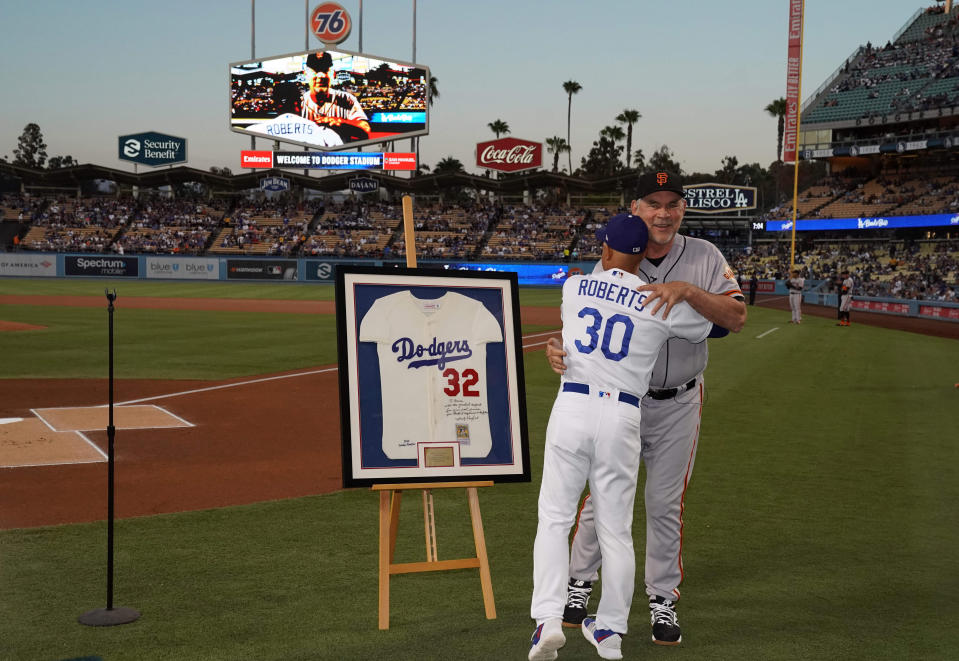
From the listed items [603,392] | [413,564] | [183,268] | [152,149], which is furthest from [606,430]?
[152,149]

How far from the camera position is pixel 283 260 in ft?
187

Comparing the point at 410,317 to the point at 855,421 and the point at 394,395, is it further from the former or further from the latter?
the point at 855,421

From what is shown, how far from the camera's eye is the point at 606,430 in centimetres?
403

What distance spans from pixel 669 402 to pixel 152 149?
2840 inches

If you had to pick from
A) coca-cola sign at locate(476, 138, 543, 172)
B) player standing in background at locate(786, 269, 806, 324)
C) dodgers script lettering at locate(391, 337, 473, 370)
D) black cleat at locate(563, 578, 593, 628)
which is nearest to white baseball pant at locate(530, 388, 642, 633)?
black cleat at locate(563, 578, 593, 628)

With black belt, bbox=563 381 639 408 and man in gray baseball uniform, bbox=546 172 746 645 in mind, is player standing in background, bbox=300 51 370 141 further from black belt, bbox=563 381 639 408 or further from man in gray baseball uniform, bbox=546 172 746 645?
black belt, bbox=563 381 639 408

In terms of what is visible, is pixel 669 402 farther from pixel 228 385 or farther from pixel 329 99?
pixel 329 99

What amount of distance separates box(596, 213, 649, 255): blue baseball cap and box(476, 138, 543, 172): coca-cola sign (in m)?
62.6

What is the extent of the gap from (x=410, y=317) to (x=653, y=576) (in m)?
2.08

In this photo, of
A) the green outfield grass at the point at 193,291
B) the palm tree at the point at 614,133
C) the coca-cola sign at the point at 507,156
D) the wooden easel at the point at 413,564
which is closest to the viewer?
the wooden easel at the point at 413,564

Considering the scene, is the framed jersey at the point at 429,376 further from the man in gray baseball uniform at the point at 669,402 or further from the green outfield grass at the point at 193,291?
the green outfield grass at the point at 193,291

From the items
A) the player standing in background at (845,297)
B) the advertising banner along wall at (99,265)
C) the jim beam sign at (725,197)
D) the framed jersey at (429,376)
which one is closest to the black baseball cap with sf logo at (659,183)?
the framed jersey at (429,376)

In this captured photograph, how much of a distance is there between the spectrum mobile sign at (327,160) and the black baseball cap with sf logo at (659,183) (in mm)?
51805

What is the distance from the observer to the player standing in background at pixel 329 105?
2041 inches
